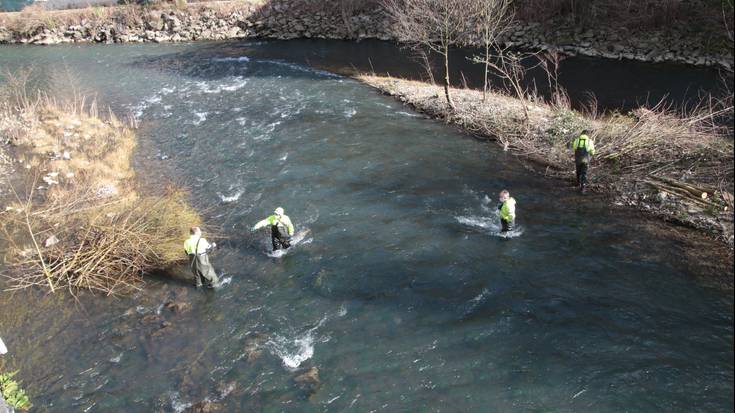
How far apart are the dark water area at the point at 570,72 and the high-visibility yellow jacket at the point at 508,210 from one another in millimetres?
12722

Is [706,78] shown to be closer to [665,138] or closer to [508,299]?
[665,138]

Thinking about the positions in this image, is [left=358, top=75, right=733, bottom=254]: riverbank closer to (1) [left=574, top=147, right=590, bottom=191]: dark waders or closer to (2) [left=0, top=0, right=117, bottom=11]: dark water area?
(1) [left=574, top=147, right=590, bottom=191]: dark waders

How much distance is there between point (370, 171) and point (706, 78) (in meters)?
22.0

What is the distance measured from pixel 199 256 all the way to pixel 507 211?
8522 mm

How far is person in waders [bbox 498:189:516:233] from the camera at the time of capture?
578 inches

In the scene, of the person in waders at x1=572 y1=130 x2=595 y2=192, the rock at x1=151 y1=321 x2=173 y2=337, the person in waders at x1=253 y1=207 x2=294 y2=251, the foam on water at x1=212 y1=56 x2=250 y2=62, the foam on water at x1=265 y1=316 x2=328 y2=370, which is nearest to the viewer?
the foam on water at x1=265 y1=316 x2=328 y2=370

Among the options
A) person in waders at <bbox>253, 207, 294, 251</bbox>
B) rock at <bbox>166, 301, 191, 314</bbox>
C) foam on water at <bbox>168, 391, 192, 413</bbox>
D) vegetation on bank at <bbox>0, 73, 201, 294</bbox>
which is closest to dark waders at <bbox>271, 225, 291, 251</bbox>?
person in waders at <bbox>253, 207, 294, 251</bbox>

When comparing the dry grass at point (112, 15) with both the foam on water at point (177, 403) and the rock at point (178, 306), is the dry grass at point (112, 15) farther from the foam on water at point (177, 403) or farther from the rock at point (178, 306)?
the foam on water at point (177, 403)

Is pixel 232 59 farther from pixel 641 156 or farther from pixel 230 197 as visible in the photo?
pixel 641 156

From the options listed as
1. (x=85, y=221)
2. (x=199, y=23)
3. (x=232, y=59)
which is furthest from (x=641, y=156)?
(x=199, y=23)

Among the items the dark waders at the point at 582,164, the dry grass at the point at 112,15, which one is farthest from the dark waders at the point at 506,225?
the dry grass at the point at 112,15

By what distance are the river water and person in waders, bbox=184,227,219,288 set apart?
563mm

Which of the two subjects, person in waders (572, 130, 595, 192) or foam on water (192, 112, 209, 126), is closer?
person in waders (572, 130, 595, 192)

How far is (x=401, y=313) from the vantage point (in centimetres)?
1255
